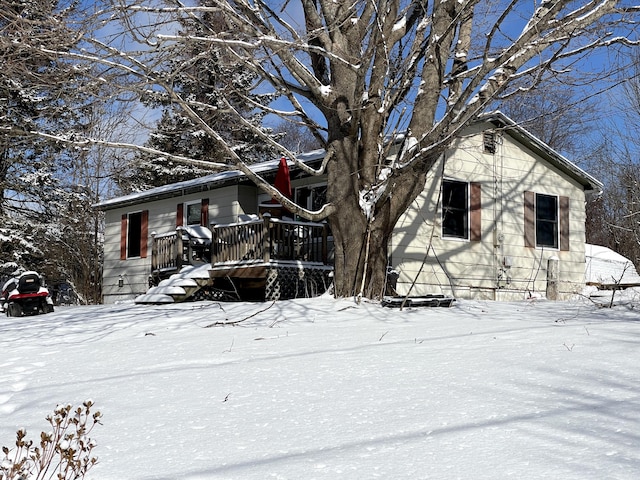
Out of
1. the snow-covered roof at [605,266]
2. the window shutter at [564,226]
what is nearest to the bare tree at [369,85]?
the window shutter at [564,226]

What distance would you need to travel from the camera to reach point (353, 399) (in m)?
3.57

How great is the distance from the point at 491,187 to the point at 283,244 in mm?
5490

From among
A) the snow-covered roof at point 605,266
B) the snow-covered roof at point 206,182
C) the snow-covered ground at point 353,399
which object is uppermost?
the snow-covered roof at point 206,182

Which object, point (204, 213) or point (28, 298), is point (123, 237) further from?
point (28, 298)

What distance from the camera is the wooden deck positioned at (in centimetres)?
1276

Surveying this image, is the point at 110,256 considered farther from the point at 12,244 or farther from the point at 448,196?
the point at 448,196

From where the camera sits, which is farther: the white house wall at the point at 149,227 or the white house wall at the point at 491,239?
the white house wall at the point at 149,227

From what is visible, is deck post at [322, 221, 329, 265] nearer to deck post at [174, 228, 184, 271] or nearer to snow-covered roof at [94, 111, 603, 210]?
snow-covered roof at [94, 111, 603, 210]

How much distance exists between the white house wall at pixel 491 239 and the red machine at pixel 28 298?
6.89 metres

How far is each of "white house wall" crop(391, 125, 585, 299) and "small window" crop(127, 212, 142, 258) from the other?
9.46 metres

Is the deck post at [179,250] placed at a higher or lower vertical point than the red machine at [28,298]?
higher

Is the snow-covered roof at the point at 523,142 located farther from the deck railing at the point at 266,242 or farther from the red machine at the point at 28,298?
the red machine at the point at 28,298

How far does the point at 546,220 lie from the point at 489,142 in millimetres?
2665

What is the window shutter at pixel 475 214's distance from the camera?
1484 centimetres
